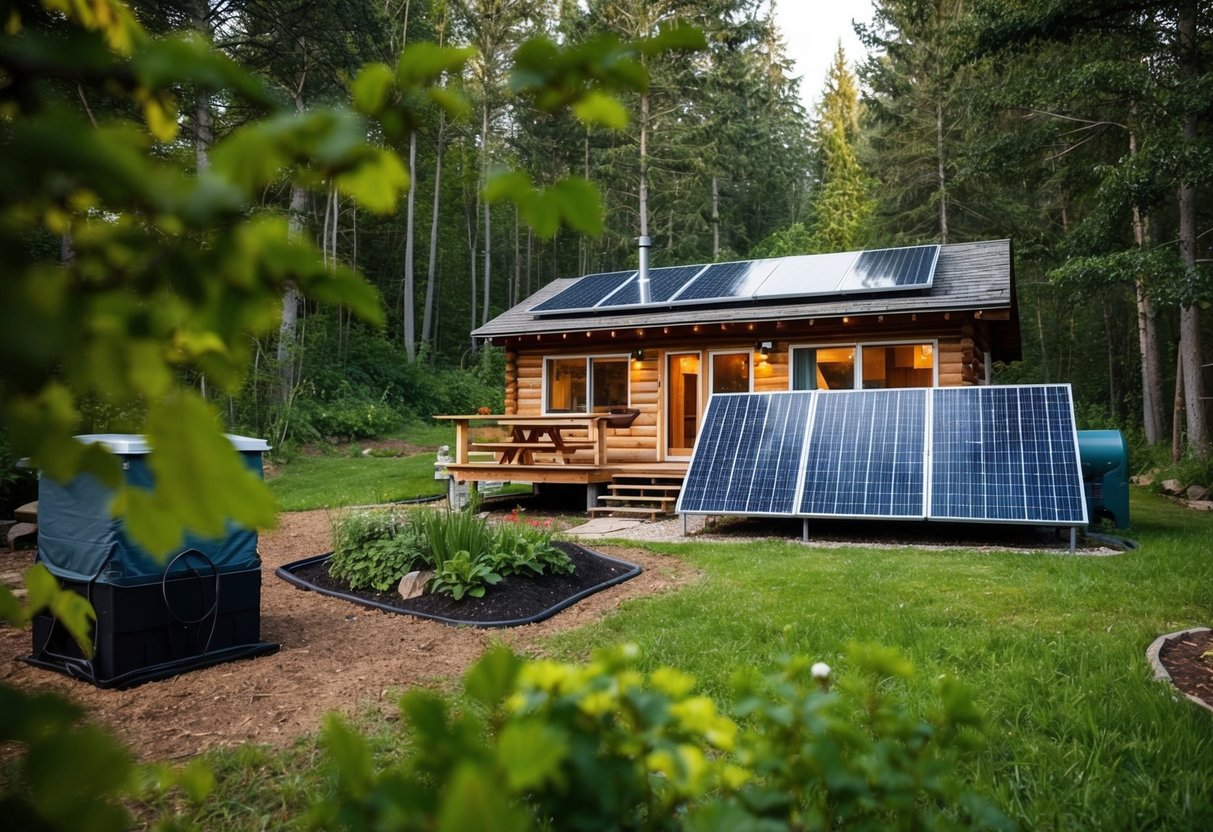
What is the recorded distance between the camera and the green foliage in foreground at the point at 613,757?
2.02ft

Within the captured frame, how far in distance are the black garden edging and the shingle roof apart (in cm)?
571

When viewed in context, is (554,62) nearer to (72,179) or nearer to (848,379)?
(72,179)

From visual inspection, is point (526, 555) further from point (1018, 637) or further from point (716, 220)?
point (716, 220)

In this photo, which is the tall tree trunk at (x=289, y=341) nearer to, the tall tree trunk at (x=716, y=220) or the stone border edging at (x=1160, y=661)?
the stone border edging at (x=1160, y=661)

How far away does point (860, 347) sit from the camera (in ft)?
36.4

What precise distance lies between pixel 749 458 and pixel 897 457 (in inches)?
64.1

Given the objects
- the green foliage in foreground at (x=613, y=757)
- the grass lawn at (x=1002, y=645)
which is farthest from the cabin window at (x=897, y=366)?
the green foliage in foreground at (x=613, y=757)

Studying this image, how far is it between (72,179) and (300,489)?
12158mm

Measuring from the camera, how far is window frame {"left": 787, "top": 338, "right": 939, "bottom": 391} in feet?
35.1

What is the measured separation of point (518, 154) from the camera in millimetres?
29219

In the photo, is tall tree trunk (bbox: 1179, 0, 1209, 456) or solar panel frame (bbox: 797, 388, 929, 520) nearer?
solar panel frame (bbox: 797, 388, 929, 520)

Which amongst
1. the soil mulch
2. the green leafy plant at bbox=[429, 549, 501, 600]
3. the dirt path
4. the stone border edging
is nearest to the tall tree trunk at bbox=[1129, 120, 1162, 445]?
the stone border edging

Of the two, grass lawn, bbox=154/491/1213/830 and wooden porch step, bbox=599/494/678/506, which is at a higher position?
wooden porch step, bbox=599/494/678/506

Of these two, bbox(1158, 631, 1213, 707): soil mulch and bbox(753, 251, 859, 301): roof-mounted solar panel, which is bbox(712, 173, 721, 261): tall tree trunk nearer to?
bbox(753, 251, 859, 301): roof-mounted solar panel
